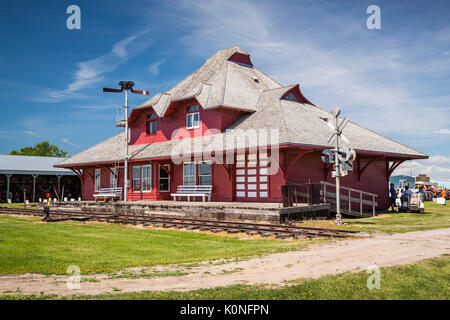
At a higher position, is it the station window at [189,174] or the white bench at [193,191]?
the station window at [189,174]

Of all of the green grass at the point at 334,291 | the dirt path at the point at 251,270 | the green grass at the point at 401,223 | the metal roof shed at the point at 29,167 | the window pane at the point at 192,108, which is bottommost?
the green grass at the point at 401,223

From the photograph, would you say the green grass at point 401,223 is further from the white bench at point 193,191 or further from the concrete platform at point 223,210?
the white bench at point 193,191

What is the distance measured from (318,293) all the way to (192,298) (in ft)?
5.60

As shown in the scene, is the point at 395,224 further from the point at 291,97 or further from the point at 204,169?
the point at 291,97

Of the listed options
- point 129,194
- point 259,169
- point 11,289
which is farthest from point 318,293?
point 129,194

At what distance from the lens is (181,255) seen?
9852 millimetres

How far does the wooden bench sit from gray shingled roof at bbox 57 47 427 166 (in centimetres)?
252

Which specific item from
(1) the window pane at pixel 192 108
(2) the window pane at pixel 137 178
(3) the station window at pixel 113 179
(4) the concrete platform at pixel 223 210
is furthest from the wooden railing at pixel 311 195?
(3) the station window at pixel 113 179

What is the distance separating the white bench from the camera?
23750mm

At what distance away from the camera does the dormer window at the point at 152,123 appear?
30.1m

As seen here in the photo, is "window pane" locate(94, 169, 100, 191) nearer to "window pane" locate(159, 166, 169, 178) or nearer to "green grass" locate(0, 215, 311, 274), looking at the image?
"window pane" locate(159, 166, 169, 178)

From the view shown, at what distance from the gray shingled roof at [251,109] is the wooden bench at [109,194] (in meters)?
2.52

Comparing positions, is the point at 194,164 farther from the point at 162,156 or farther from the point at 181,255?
the point at 181,255

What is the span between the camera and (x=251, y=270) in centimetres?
750
